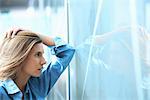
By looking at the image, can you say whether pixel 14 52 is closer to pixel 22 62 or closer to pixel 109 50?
pixel 22 62

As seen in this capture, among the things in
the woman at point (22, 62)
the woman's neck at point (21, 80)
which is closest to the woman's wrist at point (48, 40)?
the woman at point (22, 62)

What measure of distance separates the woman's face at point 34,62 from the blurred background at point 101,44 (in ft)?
0.56

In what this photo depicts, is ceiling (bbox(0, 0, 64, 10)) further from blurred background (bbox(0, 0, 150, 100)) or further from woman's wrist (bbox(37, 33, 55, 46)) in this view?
woman's wrist (bbox(37, 33, 55, 46))

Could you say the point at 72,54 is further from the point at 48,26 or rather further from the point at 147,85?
the point at 147,85

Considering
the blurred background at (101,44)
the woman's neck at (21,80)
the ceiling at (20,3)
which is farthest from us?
the ceiling at (20,3)

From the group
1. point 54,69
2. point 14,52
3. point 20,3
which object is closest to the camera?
point 14,52

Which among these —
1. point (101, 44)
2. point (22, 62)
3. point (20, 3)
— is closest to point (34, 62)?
point (22, 62)

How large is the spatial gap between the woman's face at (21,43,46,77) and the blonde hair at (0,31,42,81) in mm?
22

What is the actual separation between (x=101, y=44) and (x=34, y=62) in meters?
0.27

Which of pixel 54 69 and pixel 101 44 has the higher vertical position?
pixel 101 44

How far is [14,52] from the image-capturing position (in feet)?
3.29

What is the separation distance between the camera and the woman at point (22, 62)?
3.30ft

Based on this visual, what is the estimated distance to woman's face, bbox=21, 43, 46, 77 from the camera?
103 centimetres

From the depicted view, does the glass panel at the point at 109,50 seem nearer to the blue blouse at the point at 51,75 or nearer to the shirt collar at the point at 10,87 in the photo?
the blue blouse at the point at 51,75
